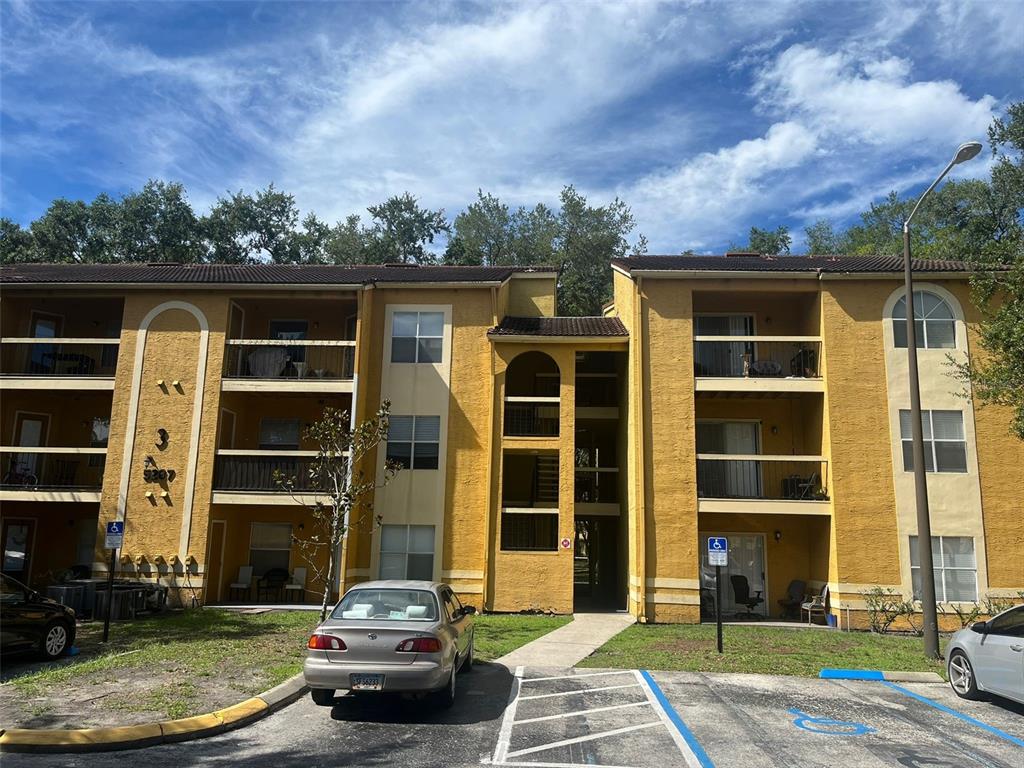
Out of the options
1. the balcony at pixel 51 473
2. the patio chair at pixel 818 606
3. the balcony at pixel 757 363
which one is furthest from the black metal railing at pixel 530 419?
the balcony at pixel 51 473

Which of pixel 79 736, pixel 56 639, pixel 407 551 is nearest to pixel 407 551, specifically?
pixel 407 551

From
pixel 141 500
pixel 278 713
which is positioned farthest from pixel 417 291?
pixel 278 713

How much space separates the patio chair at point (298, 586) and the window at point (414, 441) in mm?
4200

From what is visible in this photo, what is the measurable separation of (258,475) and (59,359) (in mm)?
7880

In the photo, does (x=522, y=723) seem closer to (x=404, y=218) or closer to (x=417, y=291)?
(x=417, y=291)

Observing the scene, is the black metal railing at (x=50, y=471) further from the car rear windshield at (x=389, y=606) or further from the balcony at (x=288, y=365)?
the car rear windshield at (x=389, y=606)

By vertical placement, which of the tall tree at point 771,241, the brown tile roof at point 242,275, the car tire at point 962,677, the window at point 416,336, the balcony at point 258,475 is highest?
the tall tree at point 771,241

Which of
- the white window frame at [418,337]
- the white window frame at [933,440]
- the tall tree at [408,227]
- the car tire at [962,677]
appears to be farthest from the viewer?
the tall tree at [408,227]

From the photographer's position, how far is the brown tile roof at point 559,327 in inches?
790

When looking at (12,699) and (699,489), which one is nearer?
(12,699)

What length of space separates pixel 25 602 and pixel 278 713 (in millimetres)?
5314

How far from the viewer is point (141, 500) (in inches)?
766

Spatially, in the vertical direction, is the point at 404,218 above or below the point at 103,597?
above

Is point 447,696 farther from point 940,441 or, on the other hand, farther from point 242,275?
point 242,275
